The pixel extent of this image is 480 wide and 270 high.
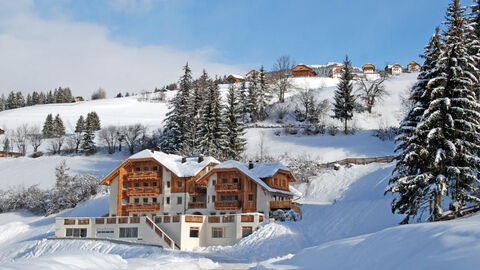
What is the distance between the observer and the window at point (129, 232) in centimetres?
4593

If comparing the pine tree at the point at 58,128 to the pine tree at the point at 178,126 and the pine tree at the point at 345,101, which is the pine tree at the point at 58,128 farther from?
the pine tree at the point at 345,101

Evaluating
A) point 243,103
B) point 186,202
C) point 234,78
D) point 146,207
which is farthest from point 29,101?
point 186,202

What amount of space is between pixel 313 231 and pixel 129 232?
16.5 m

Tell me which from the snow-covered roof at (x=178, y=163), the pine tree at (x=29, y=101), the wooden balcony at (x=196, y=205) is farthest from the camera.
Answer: the pine tree at (x=29, y=101)

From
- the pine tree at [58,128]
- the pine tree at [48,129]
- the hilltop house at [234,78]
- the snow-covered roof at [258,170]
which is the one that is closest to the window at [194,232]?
the snow-covered roof at [258,170]

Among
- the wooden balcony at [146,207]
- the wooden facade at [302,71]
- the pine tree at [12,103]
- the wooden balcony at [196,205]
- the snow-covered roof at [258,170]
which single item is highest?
the wooden facade at [302,71]

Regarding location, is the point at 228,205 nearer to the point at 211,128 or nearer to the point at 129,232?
the point at 129,232

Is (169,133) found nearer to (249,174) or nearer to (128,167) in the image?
(128,167)

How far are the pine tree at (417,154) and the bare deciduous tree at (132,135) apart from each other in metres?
61.4

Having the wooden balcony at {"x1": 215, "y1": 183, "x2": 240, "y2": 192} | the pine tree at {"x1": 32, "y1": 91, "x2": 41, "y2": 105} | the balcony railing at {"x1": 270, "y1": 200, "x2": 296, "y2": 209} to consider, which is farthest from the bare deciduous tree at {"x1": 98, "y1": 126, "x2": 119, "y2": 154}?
the pine tree at {"x1": 32, "y1": 91, "x2": 41, "y2": 105}

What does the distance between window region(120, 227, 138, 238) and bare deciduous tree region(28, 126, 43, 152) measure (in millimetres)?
59113

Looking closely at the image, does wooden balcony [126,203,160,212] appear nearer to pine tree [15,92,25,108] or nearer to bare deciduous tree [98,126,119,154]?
bare deciduous tree [98,126,119,154]

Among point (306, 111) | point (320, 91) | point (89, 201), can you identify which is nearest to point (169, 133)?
point (89, 201)

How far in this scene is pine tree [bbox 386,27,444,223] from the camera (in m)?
31.1
